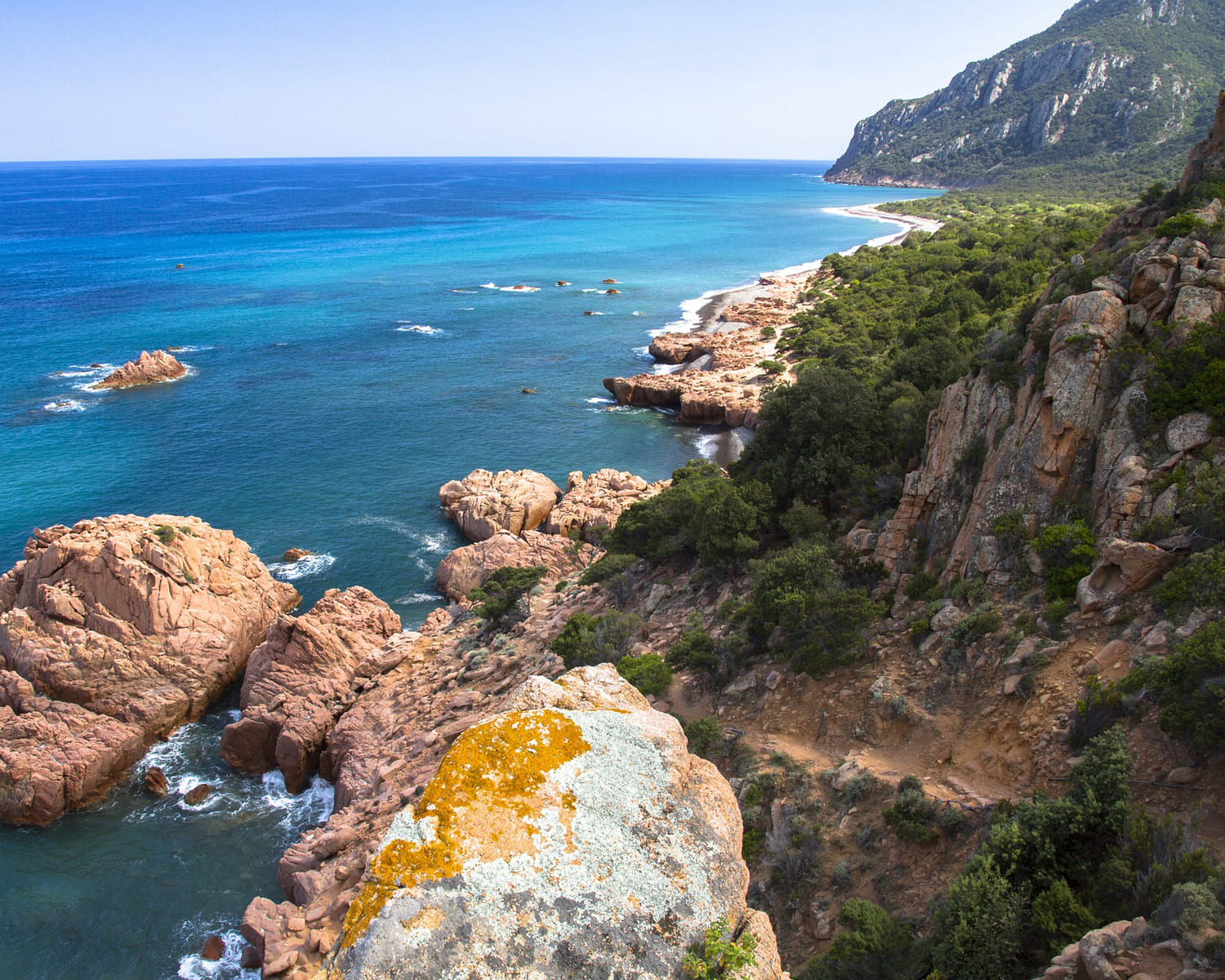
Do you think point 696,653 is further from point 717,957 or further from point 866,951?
point 717,957

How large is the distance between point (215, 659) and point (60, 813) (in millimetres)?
7639

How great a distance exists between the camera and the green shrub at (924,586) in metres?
19.3

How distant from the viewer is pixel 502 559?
39375 millimetres

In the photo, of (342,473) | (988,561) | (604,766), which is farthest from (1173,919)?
(342,473)

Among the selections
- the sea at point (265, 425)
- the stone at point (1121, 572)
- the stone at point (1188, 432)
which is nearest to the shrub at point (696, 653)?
the stone at point (1121, 572)

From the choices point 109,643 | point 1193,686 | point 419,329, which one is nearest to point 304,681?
point 109,643

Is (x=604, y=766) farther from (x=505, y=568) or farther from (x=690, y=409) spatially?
(x=690, y=409)

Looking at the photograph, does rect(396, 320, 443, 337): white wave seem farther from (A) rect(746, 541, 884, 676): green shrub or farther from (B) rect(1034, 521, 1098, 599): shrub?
(B) rect(1034, 521, 1098, 599): shrub

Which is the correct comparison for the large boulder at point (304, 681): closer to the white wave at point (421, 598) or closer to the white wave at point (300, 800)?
the white wave at point (300, 800)

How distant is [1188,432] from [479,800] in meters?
16.4

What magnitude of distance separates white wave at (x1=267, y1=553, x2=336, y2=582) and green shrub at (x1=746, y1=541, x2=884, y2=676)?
2778cm

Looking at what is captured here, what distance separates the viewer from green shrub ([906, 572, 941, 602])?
19.3 metres

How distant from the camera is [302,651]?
101 feet

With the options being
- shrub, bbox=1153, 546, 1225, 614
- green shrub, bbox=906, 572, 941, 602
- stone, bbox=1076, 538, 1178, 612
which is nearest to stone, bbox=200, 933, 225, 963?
green shrub, bbox=906, 572, 941, 602
